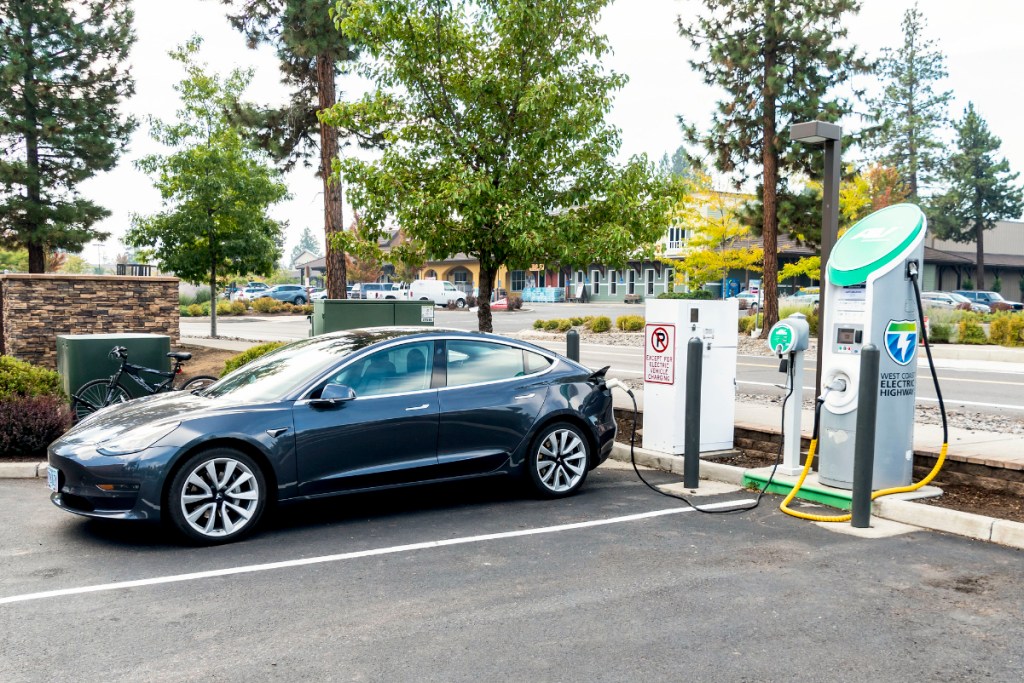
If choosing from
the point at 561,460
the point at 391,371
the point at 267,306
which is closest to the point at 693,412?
the point at 561,460

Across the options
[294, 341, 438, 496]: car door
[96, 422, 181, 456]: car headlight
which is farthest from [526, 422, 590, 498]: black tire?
[96, 422, 181, 456]: car headlight

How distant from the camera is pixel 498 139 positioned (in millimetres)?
11555

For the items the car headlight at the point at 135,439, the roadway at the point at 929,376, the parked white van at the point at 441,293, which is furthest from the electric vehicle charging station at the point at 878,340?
the parked white van at the point at 441,293

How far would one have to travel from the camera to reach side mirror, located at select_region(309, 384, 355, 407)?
6.29 m

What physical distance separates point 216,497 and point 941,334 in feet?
75.5

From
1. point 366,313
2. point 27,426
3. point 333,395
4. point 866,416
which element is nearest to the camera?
point 866,416

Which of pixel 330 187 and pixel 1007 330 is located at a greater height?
pixel 330 187

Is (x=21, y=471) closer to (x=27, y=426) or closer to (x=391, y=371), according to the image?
(x=27, y=426)

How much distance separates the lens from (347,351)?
6820 millimetres

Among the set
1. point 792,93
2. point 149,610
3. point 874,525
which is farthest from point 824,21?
point 149,610

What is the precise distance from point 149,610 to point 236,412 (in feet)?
5.63

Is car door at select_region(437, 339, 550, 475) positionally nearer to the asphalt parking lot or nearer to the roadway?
the asphalt parking lot

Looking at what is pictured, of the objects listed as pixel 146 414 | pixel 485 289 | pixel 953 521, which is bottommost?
pixel 953 521

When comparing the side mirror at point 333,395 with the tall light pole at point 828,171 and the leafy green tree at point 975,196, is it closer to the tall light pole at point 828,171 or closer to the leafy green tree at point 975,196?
the tall light pole at point 828,171
